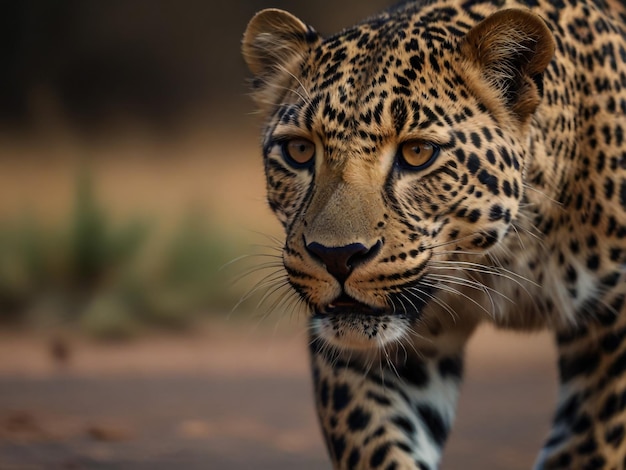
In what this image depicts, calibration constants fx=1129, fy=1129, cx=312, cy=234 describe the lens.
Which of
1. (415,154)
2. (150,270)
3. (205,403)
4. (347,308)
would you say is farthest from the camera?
(150,270)

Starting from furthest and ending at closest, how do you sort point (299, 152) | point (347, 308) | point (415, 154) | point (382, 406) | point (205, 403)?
1. point (205, 403)
2. point (382, 406)
3. point (299, 152)
4. point (415, 154)
5. point (347, 308)

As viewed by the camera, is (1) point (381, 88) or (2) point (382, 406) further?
(2) point (382, 406)

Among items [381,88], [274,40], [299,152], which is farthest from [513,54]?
[274,40]

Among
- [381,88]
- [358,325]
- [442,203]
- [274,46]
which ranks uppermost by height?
[274,46]

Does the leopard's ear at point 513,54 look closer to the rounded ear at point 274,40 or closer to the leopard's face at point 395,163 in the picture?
the leopard's face at point 395,163

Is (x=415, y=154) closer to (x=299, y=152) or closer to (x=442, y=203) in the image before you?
(x=442, y=203)

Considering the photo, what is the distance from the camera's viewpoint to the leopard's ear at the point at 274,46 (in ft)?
16.3

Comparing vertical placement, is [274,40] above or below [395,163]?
above

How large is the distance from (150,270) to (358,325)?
764 cm

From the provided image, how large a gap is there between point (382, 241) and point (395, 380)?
1102 millimetres

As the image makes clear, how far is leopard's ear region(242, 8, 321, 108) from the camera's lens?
4.98m

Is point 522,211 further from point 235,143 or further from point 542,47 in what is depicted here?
point 235,143

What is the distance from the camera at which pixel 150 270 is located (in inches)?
462

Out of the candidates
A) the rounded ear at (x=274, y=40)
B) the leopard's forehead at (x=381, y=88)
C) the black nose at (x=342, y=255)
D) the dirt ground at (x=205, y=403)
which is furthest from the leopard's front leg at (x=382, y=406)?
the dirt ground at (x=205, y=403)
